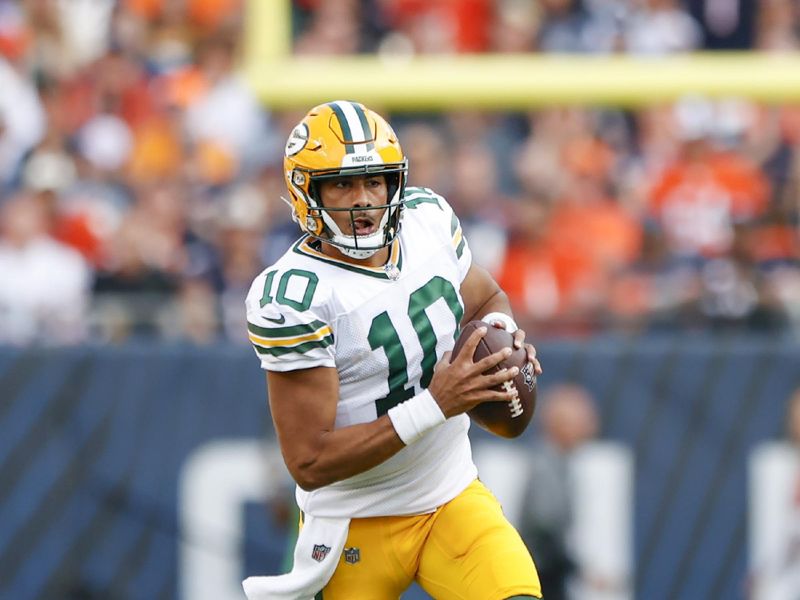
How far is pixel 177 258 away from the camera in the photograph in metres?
7.88

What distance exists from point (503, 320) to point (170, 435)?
346 cm

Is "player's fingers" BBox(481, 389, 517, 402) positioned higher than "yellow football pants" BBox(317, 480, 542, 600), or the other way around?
"player's fingers" BBox(481, 389, 517, 402)

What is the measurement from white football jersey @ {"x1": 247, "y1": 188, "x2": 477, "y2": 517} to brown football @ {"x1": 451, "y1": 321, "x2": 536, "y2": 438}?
0.44 feet

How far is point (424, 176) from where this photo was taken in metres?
7.83

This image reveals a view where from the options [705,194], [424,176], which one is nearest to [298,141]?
[424,176]

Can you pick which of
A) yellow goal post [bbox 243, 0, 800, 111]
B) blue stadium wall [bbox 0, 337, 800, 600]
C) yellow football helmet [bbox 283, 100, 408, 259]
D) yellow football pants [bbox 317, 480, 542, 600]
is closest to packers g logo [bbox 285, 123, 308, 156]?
yellow football helmet [bbox 283, 100, 408, 259]

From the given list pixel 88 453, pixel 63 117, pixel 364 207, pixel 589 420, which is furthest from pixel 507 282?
pixel 364 207

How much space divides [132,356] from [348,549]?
10.6 ft

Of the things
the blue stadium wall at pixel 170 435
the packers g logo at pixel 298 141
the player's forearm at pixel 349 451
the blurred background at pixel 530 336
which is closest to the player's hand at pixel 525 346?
the player's forearm at pixel 349 451

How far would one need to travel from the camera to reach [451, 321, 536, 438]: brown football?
4125 mm

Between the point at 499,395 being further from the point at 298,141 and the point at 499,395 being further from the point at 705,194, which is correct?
the point at 705,194

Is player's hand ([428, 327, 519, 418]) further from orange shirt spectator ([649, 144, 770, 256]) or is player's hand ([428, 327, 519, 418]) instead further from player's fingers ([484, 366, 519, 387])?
orange shirt spectator ([649, 144, 770, 256])

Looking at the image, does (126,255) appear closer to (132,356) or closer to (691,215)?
(132,356)

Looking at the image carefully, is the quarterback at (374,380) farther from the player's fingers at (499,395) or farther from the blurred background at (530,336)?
the blurred background at (530,336)
